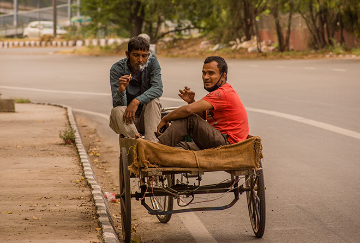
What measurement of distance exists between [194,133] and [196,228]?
122 cm

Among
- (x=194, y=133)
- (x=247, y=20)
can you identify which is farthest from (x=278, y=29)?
(x=194, y=133)

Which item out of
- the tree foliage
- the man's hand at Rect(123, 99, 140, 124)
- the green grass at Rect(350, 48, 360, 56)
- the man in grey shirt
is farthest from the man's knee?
the tree foliage

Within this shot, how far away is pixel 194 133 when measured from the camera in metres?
5.41

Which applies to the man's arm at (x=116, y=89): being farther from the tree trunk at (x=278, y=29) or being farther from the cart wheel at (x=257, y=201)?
the tree trunk at (x=278, y=29)

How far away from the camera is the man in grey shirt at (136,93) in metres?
6.30

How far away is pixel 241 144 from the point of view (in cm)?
517

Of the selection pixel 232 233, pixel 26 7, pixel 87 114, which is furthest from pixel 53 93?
pixel 26 7

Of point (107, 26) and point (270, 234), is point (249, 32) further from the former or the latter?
point (270, 234)

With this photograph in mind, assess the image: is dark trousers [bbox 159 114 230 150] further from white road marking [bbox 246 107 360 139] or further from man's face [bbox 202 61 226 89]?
white road marking [bbox 246 107 360 139]

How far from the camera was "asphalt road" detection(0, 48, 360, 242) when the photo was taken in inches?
246

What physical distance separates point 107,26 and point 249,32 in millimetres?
12792

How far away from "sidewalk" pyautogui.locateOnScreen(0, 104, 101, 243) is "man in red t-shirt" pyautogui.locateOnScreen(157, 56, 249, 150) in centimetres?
111

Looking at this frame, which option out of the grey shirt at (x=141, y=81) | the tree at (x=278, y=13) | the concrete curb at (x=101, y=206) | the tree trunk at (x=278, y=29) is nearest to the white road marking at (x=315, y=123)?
the concrete curb at (x=101, y=206)

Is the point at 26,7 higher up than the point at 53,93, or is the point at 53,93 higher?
the point at 26,7
